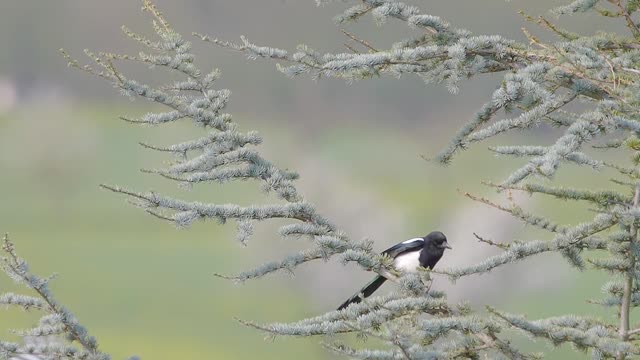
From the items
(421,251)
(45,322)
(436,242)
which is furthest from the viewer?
(436,242)

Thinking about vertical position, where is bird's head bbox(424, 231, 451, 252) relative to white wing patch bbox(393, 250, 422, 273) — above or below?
above

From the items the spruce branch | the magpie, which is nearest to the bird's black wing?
the magpie

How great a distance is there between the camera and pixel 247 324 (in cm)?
453

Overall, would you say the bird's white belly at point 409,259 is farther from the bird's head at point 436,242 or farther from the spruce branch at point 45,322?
the spruce branch at point 45,322

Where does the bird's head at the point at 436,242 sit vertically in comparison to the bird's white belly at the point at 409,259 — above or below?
above

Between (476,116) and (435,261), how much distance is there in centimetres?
319

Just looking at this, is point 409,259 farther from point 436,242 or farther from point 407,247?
point 436,242

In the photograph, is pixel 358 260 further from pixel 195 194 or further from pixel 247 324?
pixel 195 194


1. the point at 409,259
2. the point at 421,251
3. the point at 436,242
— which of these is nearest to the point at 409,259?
the point at 409,259

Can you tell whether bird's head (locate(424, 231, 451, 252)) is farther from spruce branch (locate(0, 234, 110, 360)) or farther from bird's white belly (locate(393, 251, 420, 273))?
spruce branch (locate(0, 234, 110, 360))

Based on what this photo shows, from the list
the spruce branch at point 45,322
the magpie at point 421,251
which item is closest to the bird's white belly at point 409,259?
the magpie at point 421,251

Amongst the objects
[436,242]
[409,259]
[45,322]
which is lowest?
[45,322]

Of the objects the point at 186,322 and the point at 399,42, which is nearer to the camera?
the point at 399,42

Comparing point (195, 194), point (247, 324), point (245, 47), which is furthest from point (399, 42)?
point (195, 194)
